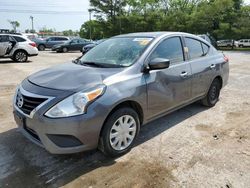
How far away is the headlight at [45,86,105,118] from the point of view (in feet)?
9.48

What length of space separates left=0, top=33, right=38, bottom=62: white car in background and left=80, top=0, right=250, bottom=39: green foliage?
2867cm

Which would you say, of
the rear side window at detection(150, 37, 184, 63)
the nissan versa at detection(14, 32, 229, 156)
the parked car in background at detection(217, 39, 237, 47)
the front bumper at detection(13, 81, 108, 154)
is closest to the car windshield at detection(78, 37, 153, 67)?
the nissan versa at detection(14, 32, 229, 156)

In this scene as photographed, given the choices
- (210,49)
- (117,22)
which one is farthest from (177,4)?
(210,49)

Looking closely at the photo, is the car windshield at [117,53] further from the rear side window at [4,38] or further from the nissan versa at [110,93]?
the rear side window at [4,38]

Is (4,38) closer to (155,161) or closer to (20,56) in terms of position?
(20,56)

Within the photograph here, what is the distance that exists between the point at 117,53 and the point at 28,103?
5.06 ft

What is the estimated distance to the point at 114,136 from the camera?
332 centimetres

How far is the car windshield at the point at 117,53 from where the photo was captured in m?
3.77

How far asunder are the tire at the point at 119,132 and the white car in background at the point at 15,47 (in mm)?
11738

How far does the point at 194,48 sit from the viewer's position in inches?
190

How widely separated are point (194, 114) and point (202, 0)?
46.8 metres

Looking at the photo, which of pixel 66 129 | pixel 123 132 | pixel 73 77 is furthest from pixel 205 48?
pixel 66 129

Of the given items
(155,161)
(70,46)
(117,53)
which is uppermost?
(70,46)

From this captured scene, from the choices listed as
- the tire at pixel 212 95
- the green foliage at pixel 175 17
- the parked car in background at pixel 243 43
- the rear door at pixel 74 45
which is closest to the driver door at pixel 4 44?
the rear door at pixel 74 45
